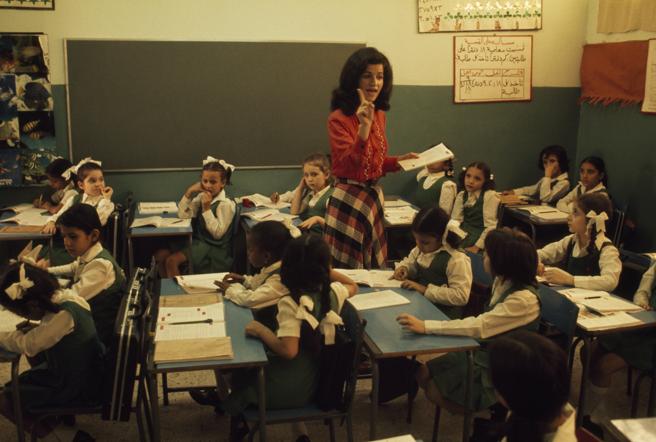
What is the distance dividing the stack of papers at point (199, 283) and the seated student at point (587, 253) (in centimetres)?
164

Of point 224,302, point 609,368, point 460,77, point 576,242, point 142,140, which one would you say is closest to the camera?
point 224,302

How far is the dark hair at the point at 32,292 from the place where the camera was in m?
2.55

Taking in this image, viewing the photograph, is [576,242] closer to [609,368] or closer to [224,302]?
[609,368]

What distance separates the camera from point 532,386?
175 centimetres

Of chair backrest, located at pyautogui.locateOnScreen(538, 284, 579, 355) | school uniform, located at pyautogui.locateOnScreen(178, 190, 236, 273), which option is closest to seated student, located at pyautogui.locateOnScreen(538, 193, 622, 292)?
chair backrest, located at pyautogui.locateOnScreen(538, 284, 579, 355)

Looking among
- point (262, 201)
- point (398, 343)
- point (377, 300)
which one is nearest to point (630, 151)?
point (262, 201)

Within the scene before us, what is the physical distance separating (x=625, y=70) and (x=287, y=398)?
4.32 m

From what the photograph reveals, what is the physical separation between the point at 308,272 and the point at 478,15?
4.05 m

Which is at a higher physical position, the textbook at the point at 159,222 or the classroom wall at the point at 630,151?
the classroom wall at the point at 630,151

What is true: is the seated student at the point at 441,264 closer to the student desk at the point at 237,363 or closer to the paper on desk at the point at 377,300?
the paper on desk at the point at 377,300

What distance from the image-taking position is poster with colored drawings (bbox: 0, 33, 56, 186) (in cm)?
517

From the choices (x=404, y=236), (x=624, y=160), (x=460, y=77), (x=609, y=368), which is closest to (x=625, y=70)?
(x=624, y=160)

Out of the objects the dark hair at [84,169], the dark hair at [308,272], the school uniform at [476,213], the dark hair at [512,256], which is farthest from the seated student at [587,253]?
the dark hair at [84,169]

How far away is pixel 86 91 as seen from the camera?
5336 millimetres
